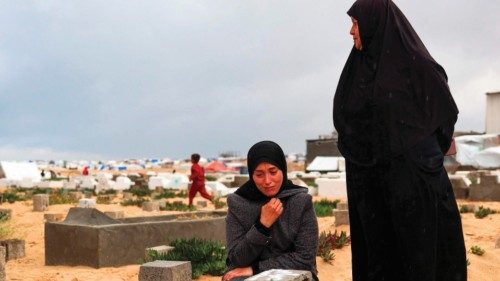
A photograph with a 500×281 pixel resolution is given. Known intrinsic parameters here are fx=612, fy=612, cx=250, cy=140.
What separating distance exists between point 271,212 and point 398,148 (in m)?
0.91

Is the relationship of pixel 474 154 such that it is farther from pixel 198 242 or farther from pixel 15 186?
pixel 198 242

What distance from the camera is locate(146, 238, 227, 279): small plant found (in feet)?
24.5

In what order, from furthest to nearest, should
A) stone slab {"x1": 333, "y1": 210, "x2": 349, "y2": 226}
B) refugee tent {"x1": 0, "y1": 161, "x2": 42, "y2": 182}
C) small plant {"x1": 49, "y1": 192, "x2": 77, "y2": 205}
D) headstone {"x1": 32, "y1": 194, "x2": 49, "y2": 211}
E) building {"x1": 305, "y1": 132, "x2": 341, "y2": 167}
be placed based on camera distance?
building {"x1": 305, "y1": 132, "x2": 341, "y2": 167} → refugee tent {"x1": 0, "y1": 161, "x2": 42, "y2": 182} → small plant {"x1": 49, "y1": 192, "x2": 77, "y2": 205} → headstone {"x1": 32, "y1": 194, "x2": 49, "y2": 211} → stone slab {"x1": 333, "y1": 210, "x2": 349, "y2": 226}

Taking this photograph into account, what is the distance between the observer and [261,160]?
3645 mm

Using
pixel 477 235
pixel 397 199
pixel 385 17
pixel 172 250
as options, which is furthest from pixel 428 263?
pixel 477 235

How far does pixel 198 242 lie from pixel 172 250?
1.37ft

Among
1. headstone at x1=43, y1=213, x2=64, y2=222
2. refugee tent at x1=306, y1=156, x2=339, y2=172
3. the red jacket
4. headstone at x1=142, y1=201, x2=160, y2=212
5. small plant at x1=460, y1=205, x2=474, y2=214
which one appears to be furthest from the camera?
refugee tent at x1=306, y1=156, x2=339, y2=172

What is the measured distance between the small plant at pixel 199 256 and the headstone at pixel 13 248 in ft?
9.29

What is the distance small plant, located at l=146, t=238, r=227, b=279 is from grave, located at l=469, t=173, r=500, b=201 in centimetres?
1113

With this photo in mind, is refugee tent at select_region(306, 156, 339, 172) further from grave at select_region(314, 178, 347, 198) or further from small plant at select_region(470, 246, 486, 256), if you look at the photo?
small plant at select_region(470, 246, 486, 256)

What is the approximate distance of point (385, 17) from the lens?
10.6 feet

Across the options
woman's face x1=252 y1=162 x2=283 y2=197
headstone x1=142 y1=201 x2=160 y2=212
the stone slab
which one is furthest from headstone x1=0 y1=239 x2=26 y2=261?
woman's face x1=252 y1=162 x2=283 y2=197

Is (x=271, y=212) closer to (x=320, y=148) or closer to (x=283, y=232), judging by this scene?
(x=283, y=232)

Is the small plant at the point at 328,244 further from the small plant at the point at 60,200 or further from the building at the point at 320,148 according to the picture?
the building at the point at 320,148
